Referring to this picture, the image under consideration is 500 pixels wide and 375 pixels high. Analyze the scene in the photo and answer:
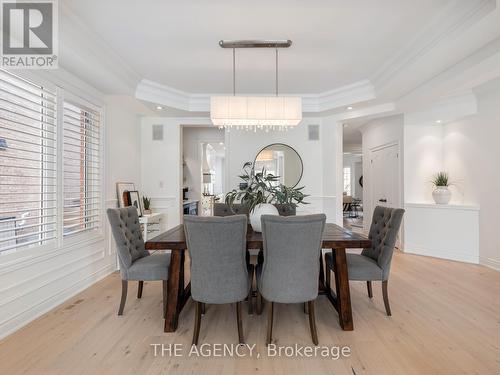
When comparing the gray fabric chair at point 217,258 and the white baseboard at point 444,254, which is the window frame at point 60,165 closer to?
the gray fabric chair at point 217,258

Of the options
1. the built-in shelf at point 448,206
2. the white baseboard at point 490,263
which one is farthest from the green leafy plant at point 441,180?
the white baseboard at point 490,263

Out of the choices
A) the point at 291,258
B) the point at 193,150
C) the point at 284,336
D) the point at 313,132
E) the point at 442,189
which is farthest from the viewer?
the point at 193,150

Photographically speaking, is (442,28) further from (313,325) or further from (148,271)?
(148,271)

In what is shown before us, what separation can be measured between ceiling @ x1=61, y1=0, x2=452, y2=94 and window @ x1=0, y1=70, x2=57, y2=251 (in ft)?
2.88

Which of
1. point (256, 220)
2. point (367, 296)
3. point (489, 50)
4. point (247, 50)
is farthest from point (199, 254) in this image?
point (489, 50)

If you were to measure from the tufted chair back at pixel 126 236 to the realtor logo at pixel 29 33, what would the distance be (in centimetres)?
156

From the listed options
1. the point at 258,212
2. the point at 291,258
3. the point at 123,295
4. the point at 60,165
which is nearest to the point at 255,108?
the point at 258,212

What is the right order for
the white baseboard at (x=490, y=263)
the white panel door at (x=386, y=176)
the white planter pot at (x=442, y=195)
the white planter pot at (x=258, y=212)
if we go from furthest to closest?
the white panel door at (x=386, y=176), the white planter pot at (x=442, y=195), the white baseboard at (x=490, y=263), the white planter pot at (x=258, y=212)

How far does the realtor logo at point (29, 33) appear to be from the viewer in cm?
194

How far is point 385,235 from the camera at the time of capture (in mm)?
2383

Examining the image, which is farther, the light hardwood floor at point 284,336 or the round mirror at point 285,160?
the round mirror at point 285,160

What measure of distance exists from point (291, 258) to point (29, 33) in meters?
2.86

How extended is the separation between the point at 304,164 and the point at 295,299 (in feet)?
10.4

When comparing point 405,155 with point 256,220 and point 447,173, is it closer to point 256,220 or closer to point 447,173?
point 447,173
